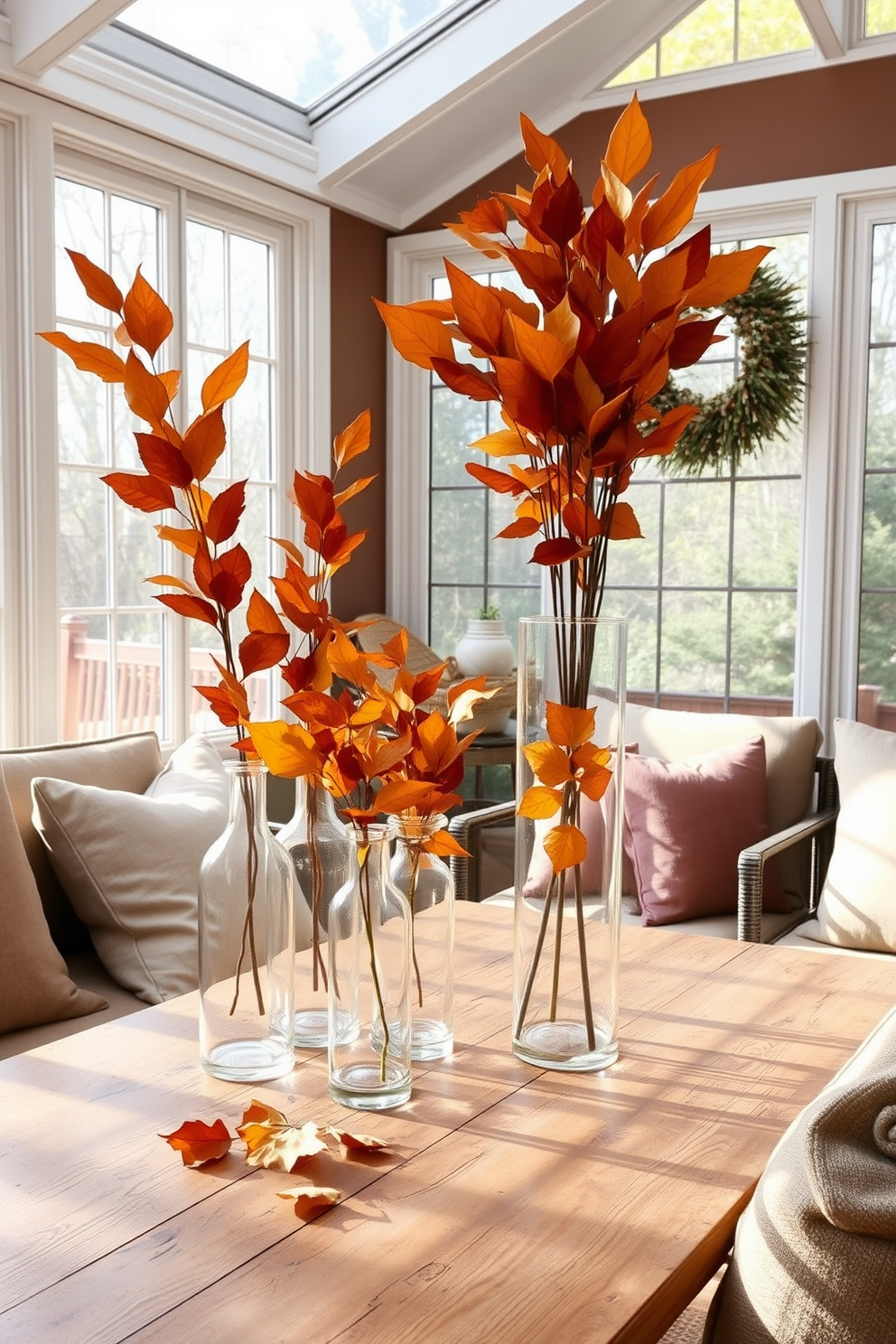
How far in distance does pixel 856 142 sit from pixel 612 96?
0.87 metres

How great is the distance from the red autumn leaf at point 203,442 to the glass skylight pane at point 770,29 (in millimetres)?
3364

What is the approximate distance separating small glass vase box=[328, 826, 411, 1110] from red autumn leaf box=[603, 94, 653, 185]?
703 mm

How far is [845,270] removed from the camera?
382 cm

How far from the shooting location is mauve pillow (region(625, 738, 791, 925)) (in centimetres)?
312

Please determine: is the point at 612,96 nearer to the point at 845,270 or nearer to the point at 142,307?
→ the point at 845,270

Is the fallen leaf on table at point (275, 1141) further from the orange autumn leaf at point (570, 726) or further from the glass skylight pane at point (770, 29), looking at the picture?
the glass skylight pane at point (770, 29)

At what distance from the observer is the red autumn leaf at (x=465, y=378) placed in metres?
1.25

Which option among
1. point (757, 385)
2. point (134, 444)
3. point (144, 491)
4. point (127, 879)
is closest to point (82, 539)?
point (134, 444)

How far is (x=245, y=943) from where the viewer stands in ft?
4.29

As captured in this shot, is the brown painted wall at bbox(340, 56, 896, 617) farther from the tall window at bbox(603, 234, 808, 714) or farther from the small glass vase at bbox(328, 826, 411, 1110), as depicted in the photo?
the small glass vase at bbox(328, 826, 411, 1110)

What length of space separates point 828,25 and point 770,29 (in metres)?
0.36

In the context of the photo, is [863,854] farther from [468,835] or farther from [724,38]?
[724,38]

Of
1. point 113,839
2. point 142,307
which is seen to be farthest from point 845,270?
point 142,307

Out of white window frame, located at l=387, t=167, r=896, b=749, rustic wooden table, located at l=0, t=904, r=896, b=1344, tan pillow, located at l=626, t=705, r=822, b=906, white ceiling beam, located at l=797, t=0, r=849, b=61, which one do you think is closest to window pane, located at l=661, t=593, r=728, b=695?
white window frame, located at l=387, t=167, r=896, b=749
